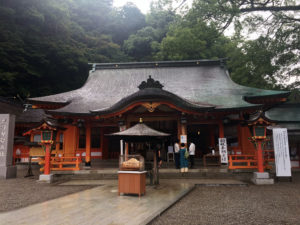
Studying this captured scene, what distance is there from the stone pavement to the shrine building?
2.61m

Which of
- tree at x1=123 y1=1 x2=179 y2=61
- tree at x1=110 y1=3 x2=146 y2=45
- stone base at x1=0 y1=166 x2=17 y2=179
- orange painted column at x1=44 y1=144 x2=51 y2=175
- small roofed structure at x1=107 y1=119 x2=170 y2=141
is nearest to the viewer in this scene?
small roofed structure at x1=107 y1=119 x2=170 y2=141

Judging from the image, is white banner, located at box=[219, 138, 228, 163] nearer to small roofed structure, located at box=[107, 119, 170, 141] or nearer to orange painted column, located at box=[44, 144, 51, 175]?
small roofed structure, located at box=[107, 119, 170, 141]

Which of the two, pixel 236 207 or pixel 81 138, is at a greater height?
pixel 81 138

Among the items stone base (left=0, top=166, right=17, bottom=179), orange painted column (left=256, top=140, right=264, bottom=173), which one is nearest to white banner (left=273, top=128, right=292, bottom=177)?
orange painted column (left=256, top=140, right=264, bottom=173)

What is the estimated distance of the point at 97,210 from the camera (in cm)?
529

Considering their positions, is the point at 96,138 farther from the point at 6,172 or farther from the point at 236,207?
the point at 236,207

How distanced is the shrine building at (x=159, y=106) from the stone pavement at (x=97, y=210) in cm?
261

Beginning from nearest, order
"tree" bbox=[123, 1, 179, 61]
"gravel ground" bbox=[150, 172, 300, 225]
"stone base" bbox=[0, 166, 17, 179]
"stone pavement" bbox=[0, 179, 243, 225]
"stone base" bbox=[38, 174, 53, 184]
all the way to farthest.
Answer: "stone pavement" bbox=[0, 179, 243, 225] → "gravel ground" bbox=[150, 172, 300, 225] → "stone base" bbox=[38, 174, 53, 184] → "stone base" bbox=[0, 166, 17, 179] → "tree" bbox=[123, 1, 179, 61]

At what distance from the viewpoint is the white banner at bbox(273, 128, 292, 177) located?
9.41 m

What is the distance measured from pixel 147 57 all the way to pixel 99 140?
24.2 meters

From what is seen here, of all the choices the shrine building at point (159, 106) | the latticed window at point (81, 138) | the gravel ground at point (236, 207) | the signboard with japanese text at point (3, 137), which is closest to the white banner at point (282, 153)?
the shrine building at point (159, 106)

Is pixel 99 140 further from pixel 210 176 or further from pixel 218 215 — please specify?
pixel 218 215

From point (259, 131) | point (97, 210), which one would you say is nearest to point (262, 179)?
point (259, 131)

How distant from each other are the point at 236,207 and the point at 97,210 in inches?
146
